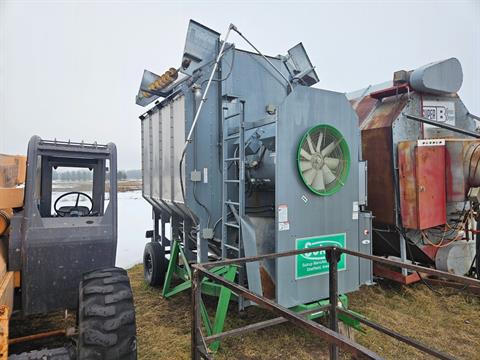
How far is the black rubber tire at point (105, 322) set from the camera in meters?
2.27

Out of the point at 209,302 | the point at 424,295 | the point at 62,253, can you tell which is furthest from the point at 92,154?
the point at 424,295

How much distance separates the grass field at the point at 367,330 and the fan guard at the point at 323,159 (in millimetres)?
1723

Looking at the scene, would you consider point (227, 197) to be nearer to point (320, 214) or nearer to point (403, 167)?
point (320, 214)

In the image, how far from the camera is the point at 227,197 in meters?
4.13

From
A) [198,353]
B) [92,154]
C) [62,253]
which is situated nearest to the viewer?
[198,353]

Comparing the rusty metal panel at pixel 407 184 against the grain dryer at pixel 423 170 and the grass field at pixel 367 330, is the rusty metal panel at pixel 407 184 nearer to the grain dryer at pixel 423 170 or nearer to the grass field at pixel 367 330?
the grain dryer at pixel 423 170

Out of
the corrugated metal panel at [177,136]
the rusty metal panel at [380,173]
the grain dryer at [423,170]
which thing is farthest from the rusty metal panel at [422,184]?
the corrugated metal panel at [177,136]

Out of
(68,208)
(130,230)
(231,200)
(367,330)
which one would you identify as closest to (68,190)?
(68,208)

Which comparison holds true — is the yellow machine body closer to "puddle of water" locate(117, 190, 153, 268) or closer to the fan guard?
the fan guard

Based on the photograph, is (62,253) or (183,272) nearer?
(62,253)

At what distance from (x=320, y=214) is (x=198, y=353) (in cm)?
205

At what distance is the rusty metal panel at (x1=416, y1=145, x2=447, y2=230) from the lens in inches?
181

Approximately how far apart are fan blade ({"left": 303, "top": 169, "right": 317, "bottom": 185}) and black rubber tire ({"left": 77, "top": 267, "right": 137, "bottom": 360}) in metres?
2.08

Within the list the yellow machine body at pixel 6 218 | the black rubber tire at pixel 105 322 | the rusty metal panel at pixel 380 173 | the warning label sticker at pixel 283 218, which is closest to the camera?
the yellow machine body at pixel 6 218
